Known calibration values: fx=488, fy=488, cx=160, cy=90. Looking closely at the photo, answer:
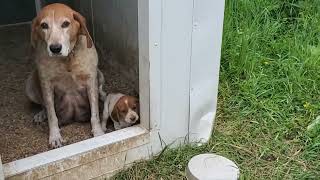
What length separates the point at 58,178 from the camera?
288cm

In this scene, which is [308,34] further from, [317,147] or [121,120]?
[121,120]

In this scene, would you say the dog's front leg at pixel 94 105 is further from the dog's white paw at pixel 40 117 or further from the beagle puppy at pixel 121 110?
the dog's white paw at pixel 40 117

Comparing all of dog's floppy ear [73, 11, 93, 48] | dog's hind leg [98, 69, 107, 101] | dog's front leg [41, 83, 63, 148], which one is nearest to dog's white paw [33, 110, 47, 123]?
dog's front leg [41, 83, 63, 148]

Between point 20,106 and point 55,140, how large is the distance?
2.42 feet

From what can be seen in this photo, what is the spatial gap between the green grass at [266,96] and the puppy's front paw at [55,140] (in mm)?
520

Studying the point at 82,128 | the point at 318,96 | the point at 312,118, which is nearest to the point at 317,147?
the point at 312,118

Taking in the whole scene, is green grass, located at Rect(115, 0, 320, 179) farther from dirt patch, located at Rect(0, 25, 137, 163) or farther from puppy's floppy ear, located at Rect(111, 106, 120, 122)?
dirt patch, located at Rect(0, 25, 137, 163)

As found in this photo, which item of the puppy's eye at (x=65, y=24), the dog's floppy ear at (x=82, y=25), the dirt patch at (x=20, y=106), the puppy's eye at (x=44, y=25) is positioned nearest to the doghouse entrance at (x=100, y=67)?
the dirt patch at (x=20, y=106)

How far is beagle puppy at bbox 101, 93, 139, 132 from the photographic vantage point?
10.9ft

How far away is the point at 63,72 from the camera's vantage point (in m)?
3.39

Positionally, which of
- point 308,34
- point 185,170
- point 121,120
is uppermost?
point 308,34

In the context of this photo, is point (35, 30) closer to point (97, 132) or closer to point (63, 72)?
point (63, 72)

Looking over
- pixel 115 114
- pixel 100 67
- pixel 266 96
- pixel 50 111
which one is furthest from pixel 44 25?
pixel 266 96

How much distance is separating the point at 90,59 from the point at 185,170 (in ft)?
3.33
